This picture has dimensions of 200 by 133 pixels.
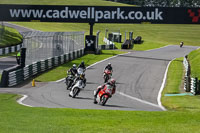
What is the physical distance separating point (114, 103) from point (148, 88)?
23.9 ft

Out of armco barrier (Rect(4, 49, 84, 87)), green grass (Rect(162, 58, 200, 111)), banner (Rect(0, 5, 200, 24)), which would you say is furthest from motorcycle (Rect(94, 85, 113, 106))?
banner (Rect(0, 5, 200, 24))

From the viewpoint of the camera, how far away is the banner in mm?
48781

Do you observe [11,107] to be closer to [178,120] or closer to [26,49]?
[178,120]

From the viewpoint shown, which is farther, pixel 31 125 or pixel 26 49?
pixel 26 49

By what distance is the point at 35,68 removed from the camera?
1310 inches

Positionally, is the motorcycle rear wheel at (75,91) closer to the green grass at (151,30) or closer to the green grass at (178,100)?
the green grass at (178,100)

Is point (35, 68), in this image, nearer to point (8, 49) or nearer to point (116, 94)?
point (116, 94)

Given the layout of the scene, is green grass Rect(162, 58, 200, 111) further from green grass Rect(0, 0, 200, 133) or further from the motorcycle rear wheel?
the motorcycle rear wheel

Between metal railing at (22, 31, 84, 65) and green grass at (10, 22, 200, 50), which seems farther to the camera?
green grass at (10, 22, 200, 50)

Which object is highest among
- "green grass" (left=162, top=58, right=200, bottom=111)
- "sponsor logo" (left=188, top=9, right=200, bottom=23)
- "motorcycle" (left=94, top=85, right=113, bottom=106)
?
"sponsor logo" (left=188, top=9, right=200, bottom=23)

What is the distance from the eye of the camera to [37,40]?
35.1 meters

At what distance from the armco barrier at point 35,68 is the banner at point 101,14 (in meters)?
5.24

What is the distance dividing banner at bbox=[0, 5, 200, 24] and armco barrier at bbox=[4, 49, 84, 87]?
17.2ft

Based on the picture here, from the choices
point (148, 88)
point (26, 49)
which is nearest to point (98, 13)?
point (26, 49)
